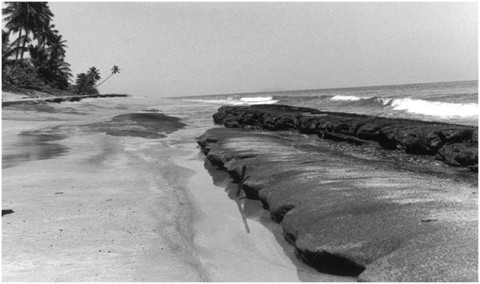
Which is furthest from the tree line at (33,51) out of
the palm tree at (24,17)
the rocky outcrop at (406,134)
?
the rocky outcrop at (406,134)

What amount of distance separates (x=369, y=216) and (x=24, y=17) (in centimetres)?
4873

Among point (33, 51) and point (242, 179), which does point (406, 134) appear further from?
point (33, 51)

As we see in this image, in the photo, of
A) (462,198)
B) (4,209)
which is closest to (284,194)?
(462,198)

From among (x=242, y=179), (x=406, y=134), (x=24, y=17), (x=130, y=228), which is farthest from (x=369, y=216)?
(x=24, y=17)

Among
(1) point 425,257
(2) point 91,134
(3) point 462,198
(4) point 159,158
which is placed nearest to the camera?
(1) point 425,257

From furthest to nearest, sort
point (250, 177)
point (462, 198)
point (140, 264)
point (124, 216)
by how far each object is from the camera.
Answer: point (250, 177)
point (124, 216)
point (462, 198)
point (140, 264)

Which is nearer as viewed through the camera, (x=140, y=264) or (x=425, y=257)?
(x=425, y=257)

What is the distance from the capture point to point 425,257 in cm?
262

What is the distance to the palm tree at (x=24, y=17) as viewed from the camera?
4213 cm

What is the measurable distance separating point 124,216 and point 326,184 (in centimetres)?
236

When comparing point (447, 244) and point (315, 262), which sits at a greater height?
point (447, 244)

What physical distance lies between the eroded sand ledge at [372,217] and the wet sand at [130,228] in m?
0.23

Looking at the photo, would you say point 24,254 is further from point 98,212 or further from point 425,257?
point 425,257

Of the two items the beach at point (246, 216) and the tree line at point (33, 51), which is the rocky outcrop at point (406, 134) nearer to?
the beach at point (246, 216)
